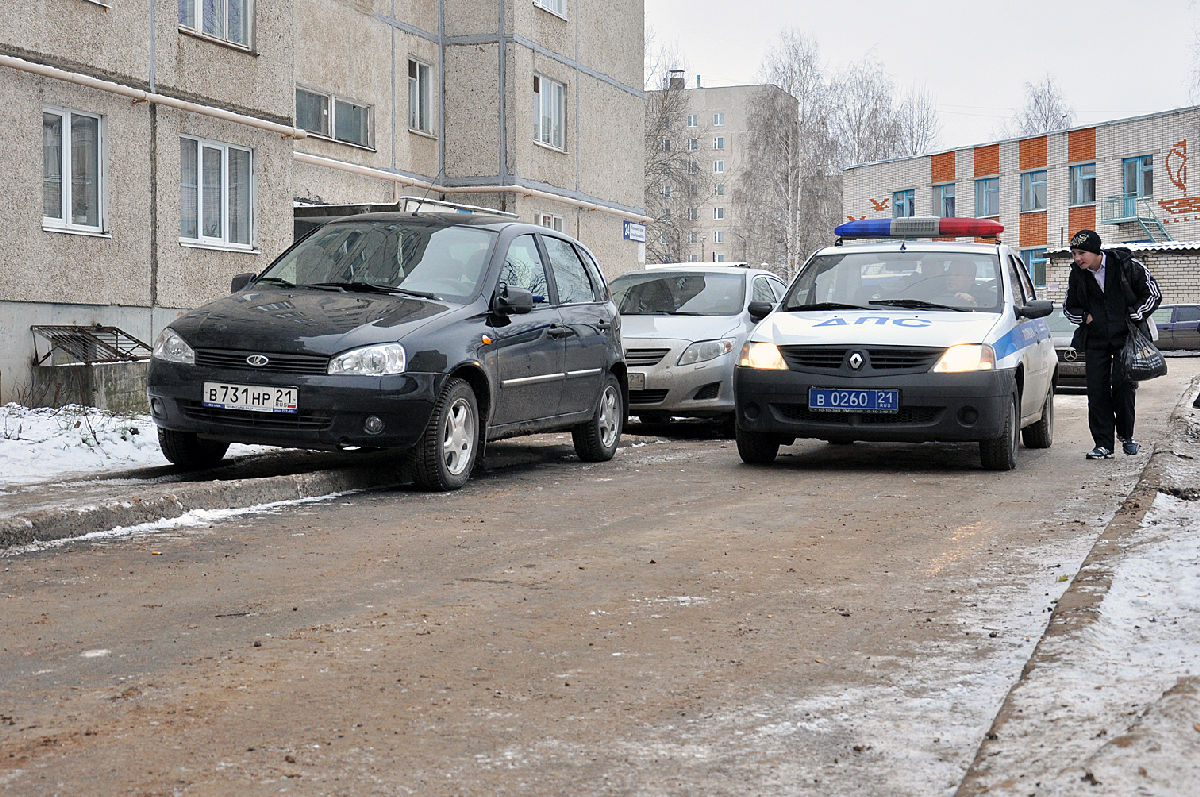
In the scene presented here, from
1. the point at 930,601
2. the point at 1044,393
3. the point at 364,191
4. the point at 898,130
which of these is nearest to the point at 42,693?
the point at 930,601

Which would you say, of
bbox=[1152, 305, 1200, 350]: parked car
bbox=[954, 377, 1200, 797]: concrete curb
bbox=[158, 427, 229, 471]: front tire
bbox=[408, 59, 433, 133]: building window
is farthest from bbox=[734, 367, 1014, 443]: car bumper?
bbox=[1152, 305, 1200, 350]: parked car

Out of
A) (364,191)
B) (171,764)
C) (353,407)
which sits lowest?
(171,764)

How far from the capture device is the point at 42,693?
428 centimetres

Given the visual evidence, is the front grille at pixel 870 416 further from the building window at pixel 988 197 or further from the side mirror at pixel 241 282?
the building window at pixel 988 197

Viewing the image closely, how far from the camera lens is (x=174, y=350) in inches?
362

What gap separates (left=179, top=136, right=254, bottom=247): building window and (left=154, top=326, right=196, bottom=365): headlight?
351 inches

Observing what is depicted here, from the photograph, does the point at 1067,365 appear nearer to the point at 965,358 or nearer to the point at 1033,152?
the point at 965,358

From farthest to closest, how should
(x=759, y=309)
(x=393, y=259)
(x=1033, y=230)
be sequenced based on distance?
1. (x=1033, y=230)
2. (x=759, y=309)
3. (x=393, y=259)

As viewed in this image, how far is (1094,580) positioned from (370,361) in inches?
186

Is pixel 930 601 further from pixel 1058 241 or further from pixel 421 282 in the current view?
pixel 1058 241

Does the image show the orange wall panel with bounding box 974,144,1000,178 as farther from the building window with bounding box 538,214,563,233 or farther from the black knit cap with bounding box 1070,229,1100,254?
the black knit cap with bounding box 1070,229,1100,254

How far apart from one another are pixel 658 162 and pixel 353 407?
54.9 meters

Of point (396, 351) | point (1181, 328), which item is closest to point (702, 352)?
point (396, 351)

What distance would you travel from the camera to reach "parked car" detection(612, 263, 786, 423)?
46.8 feet
